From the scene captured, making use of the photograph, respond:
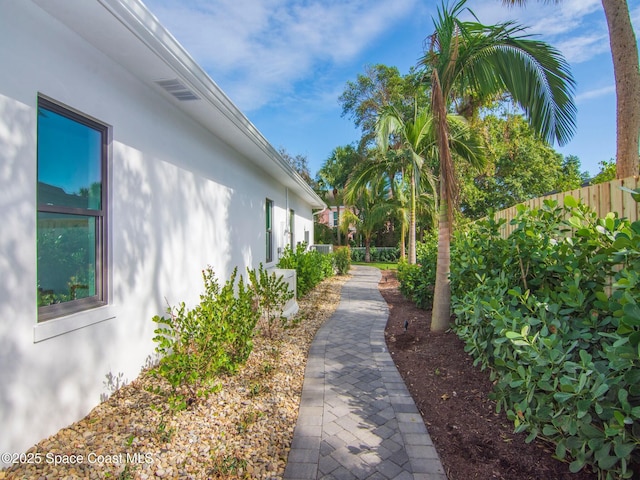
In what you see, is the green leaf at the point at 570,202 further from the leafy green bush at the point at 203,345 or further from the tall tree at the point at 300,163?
the tall tree at the point at 300,163

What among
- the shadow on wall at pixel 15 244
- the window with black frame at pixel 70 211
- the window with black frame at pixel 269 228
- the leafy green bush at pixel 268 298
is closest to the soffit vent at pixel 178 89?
the window with black frame at pixel 70 211

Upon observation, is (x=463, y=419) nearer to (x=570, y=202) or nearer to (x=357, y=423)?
(x=357, y=423)

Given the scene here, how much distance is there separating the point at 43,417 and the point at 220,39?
6091 millimetres

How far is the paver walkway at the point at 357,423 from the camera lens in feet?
7.33

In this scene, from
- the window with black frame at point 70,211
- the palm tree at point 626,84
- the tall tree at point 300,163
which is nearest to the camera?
the window with black frame at point 70,211

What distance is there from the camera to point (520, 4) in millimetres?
5352

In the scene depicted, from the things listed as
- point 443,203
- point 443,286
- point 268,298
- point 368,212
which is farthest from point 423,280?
point 368,212

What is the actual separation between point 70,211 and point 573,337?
3.93 m

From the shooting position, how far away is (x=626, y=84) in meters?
4.30

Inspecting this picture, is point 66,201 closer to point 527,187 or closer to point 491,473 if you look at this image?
point 491,473

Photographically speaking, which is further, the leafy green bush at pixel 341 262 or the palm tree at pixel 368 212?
the palm tree at pixel 368 212

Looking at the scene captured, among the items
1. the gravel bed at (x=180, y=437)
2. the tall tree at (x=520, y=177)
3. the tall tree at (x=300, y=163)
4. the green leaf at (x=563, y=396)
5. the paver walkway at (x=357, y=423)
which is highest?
the tall tree at (x=300, y=163)

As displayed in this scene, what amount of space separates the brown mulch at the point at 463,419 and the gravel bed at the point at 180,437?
1.24 metres

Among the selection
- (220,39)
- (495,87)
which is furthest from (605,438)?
(220,39)
